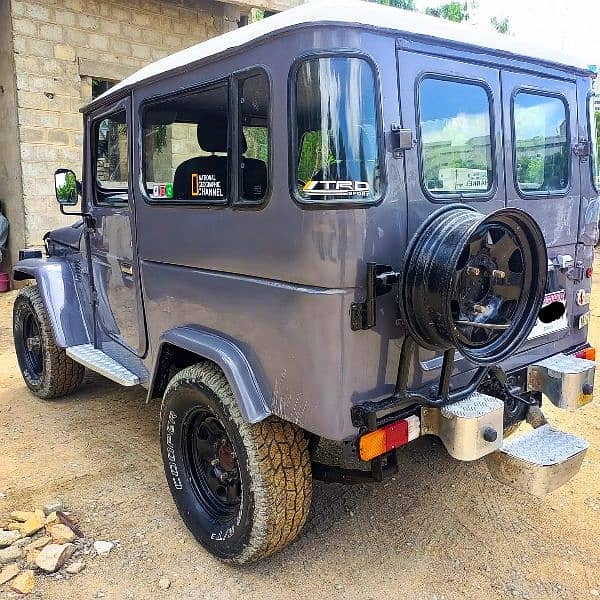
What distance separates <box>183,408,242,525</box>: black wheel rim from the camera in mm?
2834

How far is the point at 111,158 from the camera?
12.1ft

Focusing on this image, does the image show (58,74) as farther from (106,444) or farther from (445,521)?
(445,521)

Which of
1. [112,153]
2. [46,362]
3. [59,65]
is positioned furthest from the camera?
[59,65]

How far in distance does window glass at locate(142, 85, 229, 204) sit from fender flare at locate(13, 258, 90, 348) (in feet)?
5.04

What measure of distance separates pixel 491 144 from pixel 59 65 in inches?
295

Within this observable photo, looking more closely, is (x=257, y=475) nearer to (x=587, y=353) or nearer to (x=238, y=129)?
(x=238, y=129)

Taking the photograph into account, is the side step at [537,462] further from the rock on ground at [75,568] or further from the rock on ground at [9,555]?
the rock on ground at [9,555]

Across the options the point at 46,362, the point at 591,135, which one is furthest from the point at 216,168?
the point at 46,362

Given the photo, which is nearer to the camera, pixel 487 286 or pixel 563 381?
pixel 487 286

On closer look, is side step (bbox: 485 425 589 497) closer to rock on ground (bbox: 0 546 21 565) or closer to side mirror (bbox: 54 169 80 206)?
rock on ground (bbox: 0 546 21 565)

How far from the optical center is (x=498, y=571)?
8.94 feet

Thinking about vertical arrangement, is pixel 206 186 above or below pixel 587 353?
above

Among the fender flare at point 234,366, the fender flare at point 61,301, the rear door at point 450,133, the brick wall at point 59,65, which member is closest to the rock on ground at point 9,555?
the fender flare at point 234,366

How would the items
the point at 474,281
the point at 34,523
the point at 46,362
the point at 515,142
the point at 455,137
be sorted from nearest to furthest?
1. the point at 474,281
2. the point at 455,137
3. the point at 515,142
4. the point at 34,523
5. the point at 46,362
